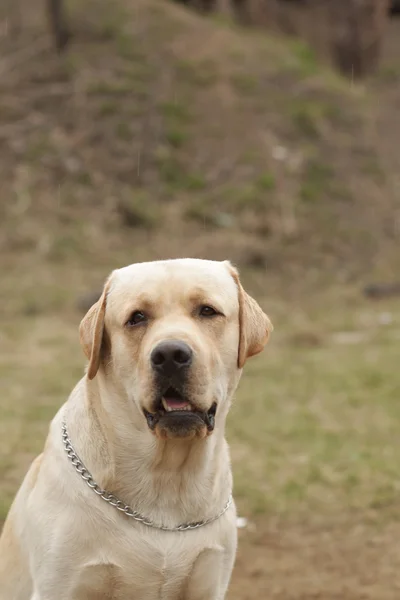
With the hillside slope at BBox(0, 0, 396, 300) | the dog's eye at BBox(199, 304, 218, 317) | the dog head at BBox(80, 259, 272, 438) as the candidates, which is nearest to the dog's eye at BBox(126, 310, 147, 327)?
the dog head at BBox(80, 259, 272, 438)

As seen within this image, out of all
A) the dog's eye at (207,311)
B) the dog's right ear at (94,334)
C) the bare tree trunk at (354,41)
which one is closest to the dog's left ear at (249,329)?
the dog's eye at (207,311)

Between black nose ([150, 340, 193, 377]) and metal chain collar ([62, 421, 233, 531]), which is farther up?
black nose ([150, 340, 193, 377])

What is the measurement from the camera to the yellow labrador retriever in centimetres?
277

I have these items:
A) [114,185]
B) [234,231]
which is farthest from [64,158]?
[234,231]

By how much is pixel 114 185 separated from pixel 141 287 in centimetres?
991

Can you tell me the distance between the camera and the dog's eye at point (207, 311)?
9.38ft

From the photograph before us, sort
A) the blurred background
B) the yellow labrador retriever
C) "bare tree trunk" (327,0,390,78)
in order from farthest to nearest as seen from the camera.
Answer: "bare tree trunk" (327,0,390,78)
the blurred background
the yellow labrador retriever

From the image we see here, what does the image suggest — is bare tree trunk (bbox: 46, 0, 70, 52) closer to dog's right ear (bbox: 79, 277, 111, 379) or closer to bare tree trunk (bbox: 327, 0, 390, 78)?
bare tree trunk (bbox: 327, 0, 390, 78)

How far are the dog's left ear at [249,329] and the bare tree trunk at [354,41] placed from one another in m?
14.5

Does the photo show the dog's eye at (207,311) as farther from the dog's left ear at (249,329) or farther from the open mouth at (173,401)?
the open mouth at (173,401)

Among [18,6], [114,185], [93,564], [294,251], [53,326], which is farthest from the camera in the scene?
[18,6]

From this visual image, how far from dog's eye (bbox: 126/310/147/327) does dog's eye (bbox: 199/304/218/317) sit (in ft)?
0.54

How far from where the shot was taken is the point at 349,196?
1304 centimetres

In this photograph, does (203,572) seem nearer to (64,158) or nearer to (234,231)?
(234,231)
